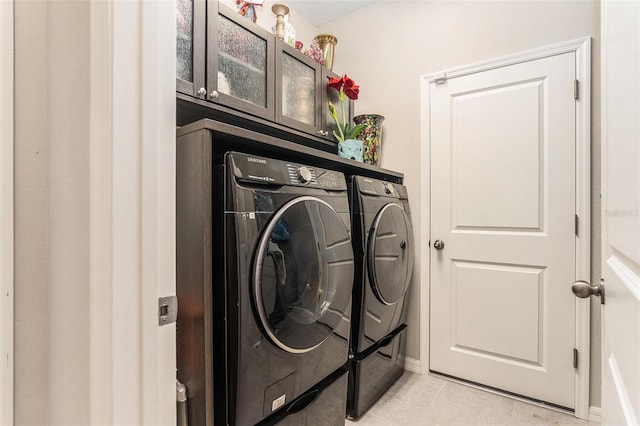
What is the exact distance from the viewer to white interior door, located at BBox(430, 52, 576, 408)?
1.86 metres

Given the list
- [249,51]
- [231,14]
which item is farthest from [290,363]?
[231,14]

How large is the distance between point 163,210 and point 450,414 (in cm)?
190

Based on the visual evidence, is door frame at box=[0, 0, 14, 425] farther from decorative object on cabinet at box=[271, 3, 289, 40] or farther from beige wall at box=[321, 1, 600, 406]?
beige wall at box=[321, 1, 600, 406]

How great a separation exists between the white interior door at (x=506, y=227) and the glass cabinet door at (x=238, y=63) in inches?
47.1

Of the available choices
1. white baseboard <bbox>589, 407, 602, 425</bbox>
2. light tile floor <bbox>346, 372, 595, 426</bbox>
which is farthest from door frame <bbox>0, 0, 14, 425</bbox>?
white baseboard <bbox>589, 407, 602, 425</bbox>

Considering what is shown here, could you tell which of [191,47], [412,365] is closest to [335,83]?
[191,47]

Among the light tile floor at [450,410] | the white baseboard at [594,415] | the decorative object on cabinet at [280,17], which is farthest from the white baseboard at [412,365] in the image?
the decorative object on cabinet at [280,17]

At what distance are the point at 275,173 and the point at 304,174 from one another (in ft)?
0.52

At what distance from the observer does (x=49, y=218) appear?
0.71 meters

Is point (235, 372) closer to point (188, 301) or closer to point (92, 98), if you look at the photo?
point (188, 301)

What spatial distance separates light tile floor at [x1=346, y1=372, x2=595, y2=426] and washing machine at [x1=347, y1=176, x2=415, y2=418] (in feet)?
0.24

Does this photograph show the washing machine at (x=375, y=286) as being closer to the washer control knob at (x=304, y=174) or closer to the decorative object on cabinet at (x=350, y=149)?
the decorative object on cabinet at (x=350, y=149)

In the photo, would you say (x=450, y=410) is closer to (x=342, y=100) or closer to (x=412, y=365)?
(x=412, y=365)

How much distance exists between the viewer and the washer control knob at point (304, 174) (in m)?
1.28
